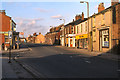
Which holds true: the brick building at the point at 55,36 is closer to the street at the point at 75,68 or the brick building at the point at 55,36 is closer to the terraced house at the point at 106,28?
the terraced house at the point at 106,28

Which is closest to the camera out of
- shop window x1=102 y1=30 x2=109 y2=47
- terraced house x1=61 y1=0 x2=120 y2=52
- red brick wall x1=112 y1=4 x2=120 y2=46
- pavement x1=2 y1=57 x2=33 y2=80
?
pavement x1=2 y1=57 x2=33 y2=80

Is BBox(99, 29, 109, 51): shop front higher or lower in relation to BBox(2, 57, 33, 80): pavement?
higher

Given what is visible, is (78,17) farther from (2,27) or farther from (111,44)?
(111,44)

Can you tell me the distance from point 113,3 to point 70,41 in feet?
90.8

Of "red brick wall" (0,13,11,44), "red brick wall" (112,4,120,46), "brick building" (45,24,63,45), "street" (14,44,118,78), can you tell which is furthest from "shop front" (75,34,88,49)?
"brick building" (45,24,63,45)

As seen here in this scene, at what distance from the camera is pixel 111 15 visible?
2561 cm

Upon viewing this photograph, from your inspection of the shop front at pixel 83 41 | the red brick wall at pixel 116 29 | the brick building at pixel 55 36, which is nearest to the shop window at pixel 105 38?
the red brick wall at pixel 116 29

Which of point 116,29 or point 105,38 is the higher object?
point 116,29

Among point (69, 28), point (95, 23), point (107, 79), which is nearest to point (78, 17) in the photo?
point (69, 28)

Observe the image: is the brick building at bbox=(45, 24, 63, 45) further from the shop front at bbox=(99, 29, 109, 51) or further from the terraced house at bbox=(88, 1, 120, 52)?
the shop front at bbox=(99, 29, 109, 51)

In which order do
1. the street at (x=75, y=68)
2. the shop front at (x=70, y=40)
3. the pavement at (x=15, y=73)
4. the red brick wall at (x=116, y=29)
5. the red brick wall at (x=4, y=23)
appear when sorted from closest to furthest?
the pavement at (x=15, y=73) < the street at (x=75, y=68) < the red brick wall at (x=116, y=29) < the red brick wall at (x=4, y=23) < the shop front at (x=70, y=40)

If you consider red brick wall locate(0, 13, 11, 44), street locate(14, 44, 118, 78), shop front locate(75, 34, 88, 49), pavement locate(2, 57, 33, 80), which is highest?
red brick wall locate(0, 13, 11, 44)

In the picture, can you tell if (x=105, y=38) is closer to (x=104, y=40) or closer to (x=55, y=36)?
(x=104, y=40)

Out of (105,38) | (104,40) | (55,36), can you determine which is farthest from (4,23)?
(55,36)
